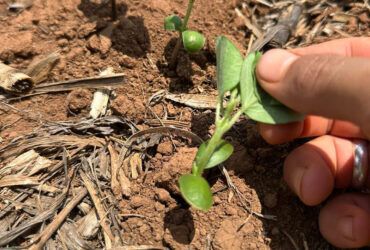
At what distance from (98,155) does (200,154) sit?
43cm

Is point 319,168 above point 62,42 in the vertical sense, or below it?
below

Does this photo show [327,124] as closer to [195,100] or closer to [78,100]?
[195,100]

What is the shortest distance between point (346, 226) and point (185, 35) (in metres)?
0.82

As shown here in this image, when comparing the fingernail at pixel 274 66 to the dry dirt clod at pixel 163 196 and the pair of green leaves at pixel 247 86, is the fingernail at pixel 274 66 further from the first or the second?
the dry dirt clod at pixel 163 196

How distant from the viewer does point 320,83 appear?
1.25m

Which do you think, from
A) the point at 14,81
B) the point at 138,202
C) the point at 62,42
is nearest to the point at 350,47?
the point at 138,202

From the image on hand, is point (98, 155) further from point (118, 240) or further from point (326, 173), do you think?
point (326, 173)

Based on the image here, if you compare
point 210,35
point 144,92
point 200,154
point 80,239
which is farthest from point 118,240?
point 210,35

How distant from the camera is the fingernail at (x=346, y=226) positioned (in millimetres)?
1452

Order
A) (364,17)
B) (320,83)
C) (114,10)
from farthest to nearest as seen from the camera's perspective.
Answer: (364,17) < (114,10) < (320,83)

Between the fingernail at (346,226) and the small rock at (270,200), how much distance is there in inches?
8.2

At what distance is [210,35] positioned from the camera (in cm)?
194

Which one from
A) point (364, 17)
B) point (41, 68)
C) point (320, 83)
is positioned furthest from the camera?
point (364, 17)

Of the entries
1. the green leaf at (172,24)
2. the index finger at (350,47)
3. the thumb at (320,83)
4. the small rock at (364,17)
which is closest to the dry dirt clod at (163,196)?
the thumb at (320,83)
